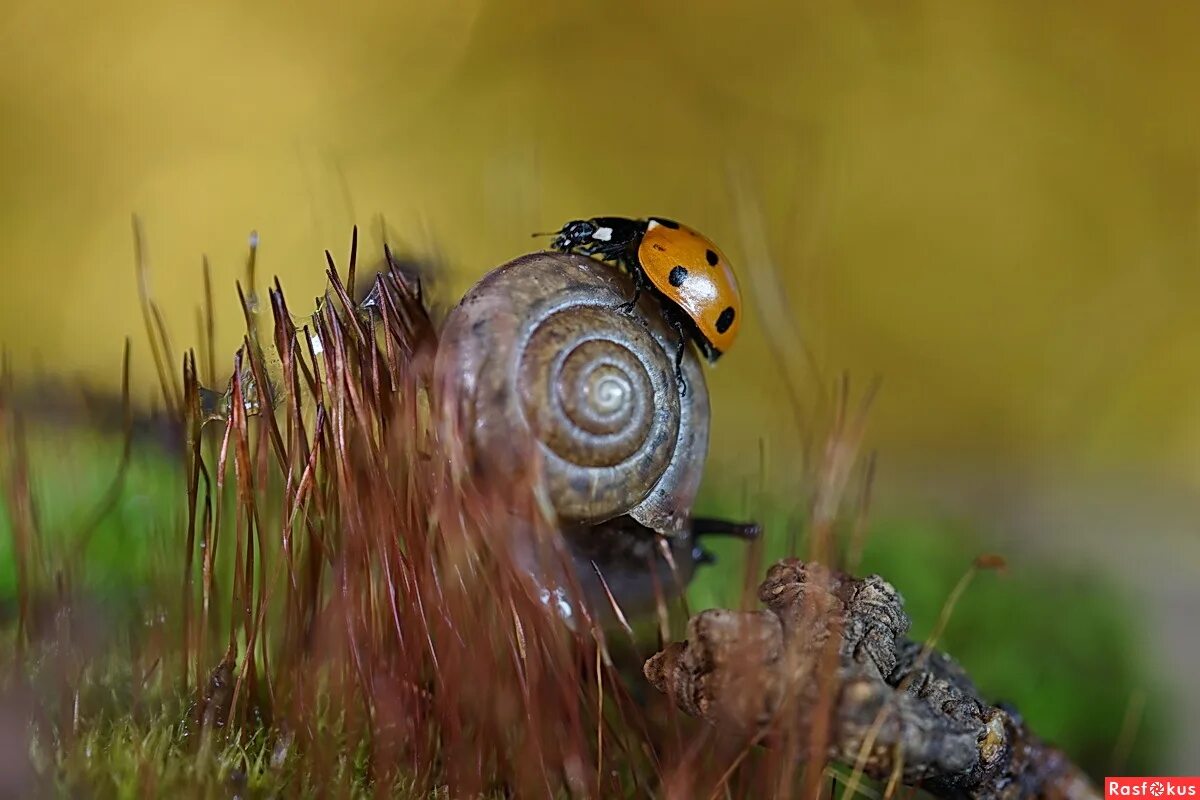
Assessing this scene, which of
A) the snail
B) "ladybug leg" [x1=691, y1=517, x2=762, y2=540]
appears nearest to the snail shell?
the snail

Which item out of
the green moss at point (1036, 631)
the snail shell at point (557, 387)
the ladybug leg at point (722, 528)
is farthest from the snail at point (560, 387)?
the green moss at point (1036, 631)

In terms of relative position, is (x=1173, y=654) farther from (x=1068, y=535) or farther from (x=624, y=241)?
(x=624, y=241)

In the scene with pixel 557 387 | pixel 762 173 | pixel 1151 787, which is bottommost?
pixel 1151 787

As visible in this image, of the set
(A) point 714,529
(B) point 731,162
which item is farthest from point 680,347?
(B) point 731,162

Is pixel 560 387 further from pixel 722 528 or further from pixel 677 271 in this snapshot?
pixel 722 528

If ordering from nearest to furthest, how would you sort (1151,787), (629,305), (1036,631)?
(629,305) < (1151,787) < (1036,631)

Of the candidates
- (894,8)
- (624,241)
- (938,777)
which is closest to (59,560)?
(624,241)
